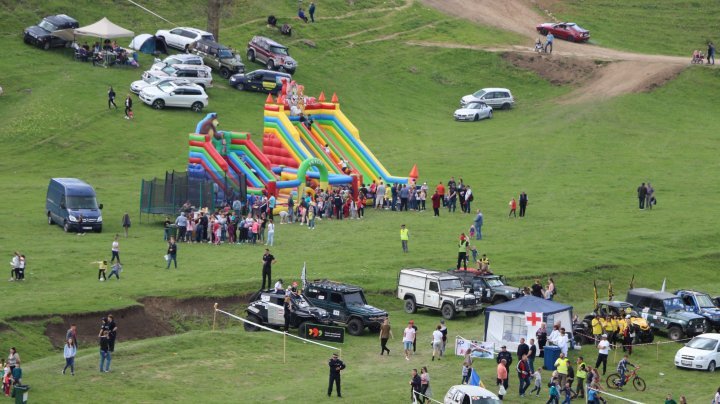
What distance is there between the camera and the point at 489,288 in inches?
2124

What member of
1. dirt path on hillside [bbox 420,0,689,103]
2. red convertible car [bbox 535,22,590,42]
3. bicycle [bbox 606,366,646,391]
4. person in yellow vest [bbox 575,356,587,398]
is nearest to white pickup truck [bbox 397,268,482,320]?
bicycle [bbox 606,366,646,391]

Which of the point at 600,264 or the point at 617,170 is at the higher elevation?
the point at 617,170

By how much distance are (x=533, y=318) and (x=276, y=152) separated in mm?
27403

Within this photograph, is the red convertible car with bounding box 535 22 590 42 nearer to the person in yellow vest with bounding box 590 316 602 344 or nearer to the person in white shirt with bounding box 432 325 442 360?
the person in yellow vest with bounding box 590 316 602 344

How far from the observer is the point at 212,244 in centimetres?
6062

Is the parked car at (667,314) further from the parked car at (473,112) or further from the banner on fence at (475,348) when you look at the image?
the parked car at (473,112)

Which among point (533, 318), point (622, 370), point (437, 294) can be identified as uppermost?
point (437, 294)

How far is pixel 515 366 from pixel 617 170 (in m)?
37.2

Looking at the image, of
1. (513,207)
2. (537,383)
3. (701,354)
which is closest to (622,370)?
(537,383)

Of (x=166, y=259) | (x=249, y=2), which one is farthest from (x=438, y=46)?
(x=166, y=259)

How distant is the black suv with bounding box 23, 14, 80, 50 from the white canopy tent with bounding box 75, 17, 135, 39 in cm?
92

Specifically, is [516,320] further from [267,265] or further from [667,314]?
[267,265]

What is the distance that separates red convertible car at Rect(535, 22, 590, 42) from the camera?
10812cm

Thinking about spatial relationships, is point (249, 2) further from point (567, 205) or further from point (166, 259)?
point (166, 259)
